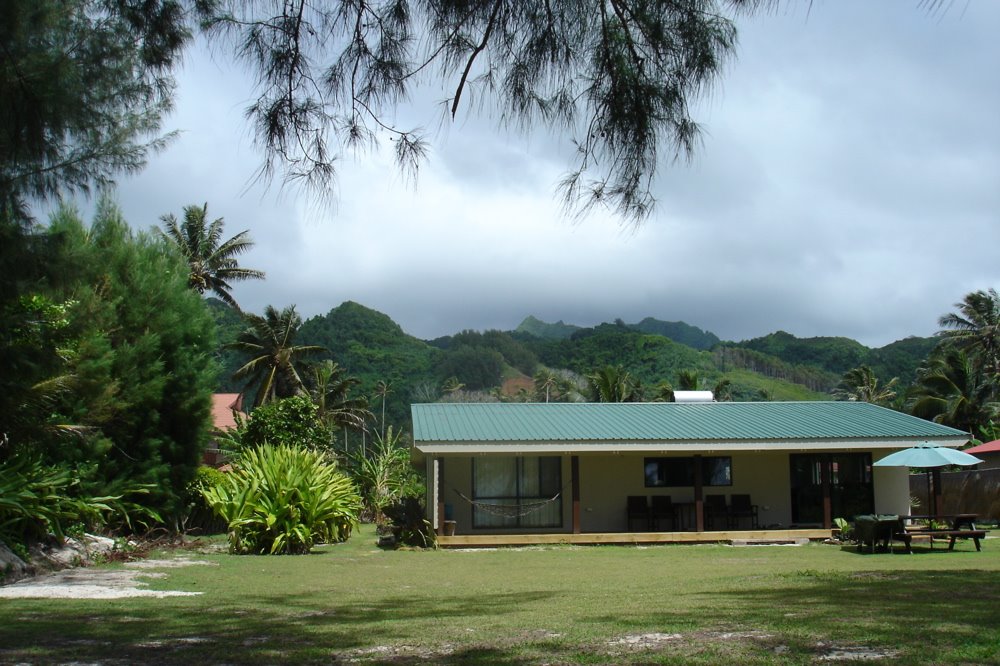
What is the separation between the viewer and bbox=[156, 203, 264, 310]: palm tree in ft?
122

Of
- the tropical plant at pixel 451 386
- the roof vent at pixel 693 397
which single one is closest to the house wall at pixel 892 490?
the roof vent at pixel 693 397

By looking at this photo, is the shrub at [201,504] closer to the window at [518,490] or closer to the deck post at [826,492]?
the window at [518,490]

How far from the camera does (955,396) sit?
138 ft

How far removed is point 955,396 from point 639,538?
94.8ft

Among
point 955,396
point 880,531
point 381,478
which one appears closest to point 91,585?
point 880,531

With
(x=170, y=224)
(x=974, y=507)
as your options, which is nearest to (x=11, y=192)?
(x=974, y=507)

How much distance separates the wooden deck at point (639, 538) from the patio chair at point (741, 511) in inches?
56.6

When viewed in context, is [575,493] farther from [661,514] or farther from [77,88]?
[77,88]

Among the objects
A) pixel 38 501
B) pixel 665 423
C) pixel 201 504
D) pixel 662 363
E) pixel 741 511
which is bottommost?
pixel 741 511

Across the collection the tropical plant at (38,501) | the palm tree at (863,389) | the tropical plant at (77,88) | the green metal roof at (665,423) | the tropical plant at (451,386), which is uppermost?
the tropical plant at (451,386)

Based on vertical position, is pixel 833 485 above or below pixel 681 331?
below

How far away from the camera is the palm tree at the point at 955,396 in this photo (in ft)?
135

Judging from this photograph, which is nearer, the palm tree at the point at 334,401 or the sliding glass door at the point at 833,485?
the sliding glass door at the point at 833,485

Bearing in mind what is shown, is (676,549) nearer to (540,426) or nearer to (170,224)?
(540,426)
